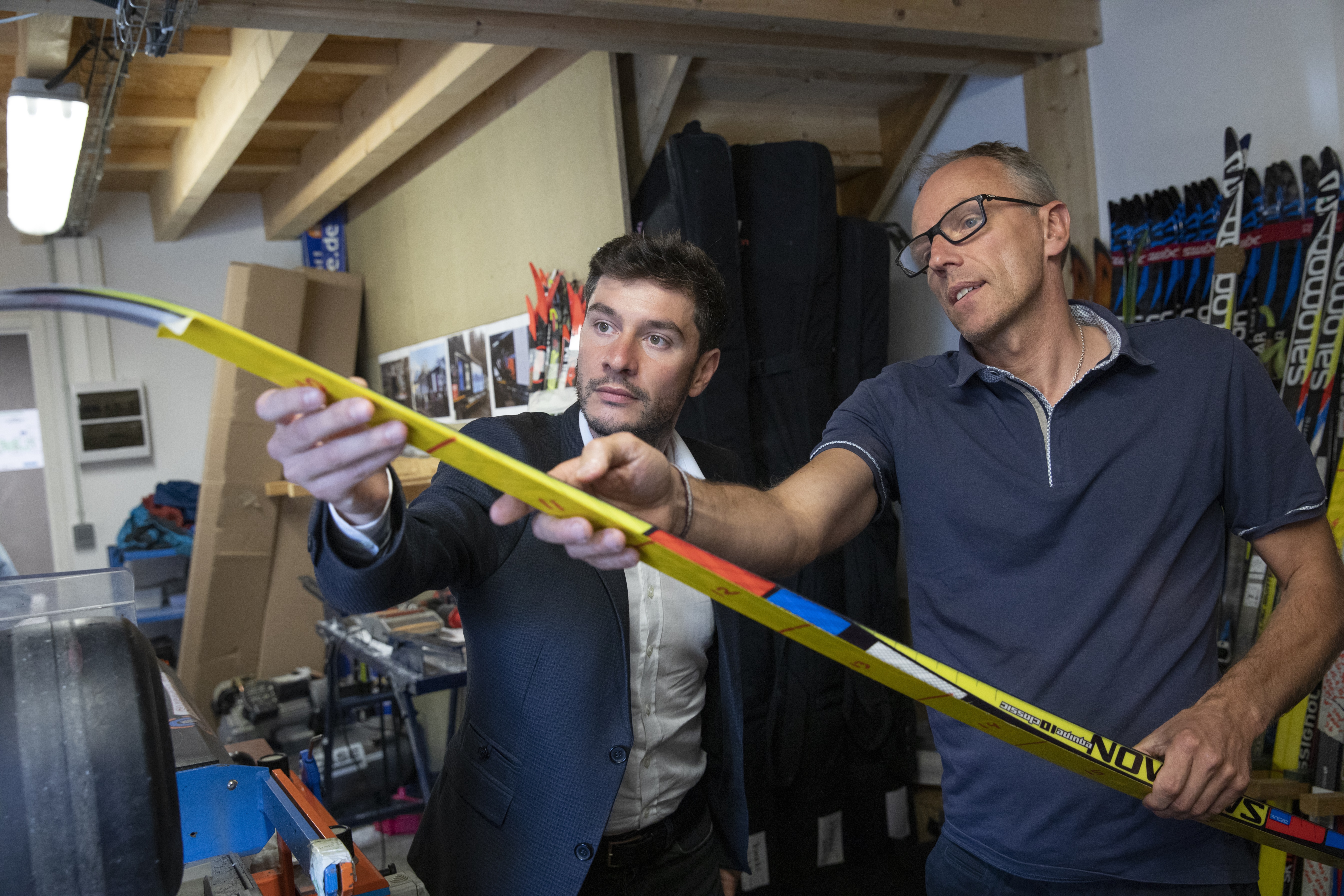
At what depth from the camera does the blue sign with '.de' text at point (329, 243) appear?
5.55m

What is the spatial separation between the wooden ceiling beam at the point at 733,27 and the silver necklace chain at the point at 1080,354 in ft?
4.24

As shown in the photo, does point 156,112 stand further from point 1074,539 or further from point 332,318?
point 1074,539

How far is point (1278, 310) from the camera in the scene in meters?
2.25

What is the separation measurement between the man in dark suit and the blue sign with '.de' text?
4416mm

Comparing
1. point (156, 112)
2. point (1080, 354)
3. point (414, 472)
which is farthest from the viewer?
point (156, 112)

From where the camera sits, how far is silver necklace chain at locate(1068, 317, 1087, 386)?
53.8 inches

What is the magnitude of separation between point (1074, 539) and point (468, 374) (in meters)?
3.08

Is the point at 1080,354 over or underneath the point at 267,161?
underneath

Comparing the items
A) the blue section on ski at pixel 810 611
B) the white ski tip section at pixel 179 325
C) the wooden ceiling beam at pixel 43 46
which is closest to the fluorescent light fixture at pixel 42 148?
the wooden ceiling beam at pixel 43 46

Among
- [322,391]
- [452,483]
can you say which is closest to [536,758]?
[452,483]

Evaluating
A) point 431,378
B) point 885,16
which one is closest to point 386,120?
point 431,378

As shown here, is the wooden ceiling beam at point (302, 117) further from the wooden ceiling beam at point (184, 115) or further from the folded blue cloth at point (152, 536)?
the folded blue cloth at point (152, 536)

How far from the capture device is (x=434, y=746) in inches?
180

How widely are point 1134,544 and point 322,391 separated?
106 cm
